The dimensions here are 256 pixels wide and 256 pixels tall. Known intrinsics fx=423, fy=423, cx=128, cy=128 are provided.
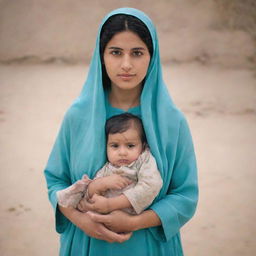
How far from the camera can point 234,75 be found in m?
7.41

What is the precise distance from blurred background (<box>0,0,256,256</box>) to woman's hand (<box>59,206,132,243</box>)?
1.77m

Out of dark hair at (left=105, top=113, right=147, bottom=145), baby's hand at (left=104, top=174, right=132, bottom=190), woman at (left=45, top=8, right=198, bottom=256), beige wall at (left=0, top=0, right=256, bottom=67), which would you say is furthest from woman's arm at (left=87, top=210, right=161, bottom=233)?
beige wall at (left=0, top=0, right=256, bottom=67)

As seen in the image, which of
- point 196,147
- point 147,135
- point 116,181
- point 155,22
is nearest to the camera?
point 116,181

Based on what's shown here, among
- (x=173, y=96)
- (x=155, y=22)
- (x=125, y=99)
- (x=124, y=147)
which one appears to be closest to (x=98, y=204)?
(x=124, y=147)

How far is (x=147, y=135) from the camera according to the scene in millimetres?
1823

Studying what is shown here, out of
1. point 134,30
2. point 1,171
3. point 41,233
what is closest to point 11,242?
point 41,233

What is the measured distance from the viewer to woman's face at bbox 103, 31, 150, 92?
1778 millimetres

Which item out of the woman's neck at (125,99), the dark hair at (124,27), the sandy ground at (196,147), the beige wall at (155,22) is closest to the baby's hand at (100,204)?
the woman's neck at (125,99)

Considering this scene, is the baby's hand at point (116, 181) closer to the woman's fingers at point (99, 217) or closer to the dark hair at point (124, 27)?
the woman's fingers at point (99, 217)

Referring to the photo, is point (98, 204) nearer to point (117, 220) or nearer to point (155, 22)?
point (117, 220)

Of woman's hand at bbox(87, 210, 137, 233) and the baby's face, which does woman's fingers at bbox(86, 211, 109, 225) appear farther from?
the baby's face

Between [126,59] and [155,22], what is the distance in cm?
612

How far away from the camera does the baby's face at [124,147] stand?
178cm

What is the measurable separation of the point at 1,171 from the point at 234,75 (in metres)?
4.52
